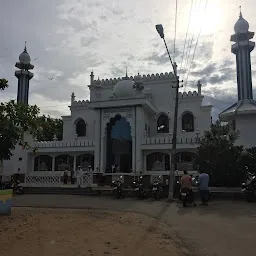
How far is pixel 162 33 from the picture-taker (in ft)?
45.8

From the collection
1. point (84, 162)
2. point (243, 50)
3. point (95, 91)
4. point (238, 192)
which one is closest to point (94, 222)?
point (238, 192)

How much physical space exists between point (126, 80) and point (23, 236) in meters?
19.8

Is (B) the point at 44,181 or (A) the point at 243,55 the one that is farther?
(A) the point at 243,55

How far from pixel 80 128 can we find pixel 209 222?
820 inches

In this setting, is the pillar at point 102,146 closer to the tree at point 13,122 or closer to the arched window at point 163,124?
the arched window at point 163,124

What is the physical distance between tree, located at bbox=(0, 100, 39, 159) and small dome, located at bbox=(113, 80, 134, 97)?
558 inches

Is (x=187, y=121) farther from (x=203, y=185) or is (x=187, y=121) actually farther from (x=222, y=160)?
(x=203, y=185)

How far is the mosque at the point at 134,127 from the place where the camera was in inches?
910

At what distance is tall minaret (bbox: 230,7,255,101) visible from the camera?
26250mm

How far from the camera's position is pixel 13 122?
10.2 metres

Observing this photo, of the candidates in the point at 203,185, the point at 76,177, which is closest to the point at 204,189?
the point at 203,185

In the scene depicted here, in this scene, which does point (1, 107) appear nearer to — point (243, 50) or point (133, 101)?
point (133, 101)

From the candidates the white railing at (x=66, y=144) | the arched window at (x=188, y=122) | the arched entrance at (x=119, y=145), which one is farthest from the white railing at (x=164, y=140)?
the white railing at (x=66, y=144)

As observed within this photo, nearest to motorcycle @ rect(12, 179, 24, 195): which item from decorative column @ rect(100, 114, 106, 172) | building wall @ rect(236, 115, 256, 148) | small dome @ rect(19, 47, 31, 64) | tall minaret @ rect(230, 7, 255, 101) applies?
decorative column @ rect(100, 114, 106, 172)
